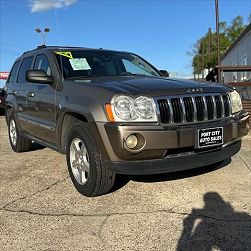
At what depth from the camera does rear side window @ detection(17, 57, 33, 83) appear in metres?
6.57

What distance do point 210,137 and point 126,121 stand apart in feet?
3.16

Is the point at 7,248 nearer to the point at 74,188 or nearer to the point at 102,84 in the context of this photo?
the point at 74,188

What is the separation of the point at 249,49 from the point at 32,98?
17.7 meters

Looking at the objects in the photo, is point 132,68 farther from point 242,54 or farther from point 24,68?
point 242,54

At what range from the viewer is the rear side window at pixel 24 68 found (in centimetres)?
657

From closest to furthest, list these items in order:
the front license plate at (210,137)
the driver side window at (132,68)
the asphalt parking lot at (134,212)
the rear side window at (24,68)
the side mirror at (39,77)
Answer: the asphalt parking lot at (134,212), the front license plate at (210,137), the side mirror at (39,77), the driver side window at (132,68), the rear side window at (24,68)

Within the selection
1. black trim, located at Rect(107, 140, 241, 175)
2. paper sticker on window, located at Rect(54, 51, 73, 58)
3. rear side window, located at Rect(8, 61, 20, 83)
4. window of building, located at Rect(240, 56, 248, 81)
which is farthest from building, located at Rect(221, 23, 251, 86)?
black trim, located at Rect(107, 140, 241, 175)

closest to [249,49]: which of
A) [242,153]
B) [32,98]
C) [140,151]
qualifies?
[242,153]

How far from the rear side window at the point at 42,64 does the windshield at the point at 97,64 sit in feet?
0.71

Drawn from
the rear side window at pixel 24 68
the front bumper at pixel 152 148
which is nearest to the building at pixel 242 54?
the rear side window at pixel 24 68

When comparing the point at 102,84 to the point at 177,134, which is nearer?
the point at 177,134

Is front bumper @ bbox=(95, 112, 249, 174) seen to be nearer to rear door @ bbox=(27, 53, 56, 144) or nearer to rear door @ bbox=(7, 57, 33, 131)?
rear door @ bbox=(27, 53, 56, 144)

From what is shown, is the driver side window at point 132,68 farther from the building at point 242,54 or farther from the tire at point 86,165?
the building at point 242,54

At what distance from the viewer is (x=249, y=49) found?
70.0 feet
